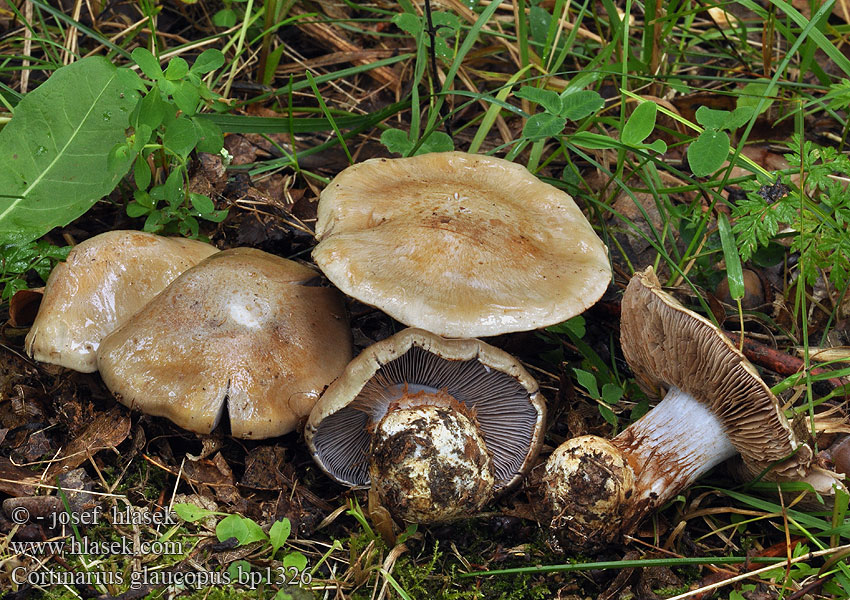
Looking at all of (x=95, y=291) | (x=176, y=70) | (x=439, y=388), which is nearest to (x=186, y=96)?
(x=176, y=70)

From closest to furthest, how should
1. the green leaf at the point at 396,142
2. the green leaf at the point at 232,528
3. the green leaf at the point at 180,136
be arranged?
the green leaf at the point at 232,528, the green leaf at the point at 180,136, the green leaf at the point at 396,142

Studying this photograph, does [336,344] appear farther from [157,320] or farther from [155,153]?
[155,153]

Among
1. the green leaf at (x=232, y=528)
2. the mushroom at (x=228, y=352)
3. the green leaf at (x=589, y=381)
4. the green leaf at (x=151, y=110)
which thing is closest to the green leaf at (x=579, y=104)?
the green leaf at (x=589, y=381)

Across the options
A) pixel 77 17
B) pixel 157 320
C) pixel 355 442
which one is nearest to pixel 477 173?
pixel 355 442

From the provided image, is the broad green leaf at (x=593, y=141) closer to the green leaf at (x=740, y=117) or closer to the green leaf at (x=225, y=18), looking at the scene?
the green leaf at (x=740, y=117)

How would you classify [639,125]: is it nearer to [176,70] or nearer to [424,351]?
[424,351]

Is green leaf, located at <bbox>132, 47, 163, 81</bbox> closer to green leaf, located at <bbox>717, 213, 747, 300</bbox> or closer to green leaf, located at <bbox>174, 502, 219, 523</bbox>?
green leaf, located at <bbox>174, 502, 219, 523</bbox>
